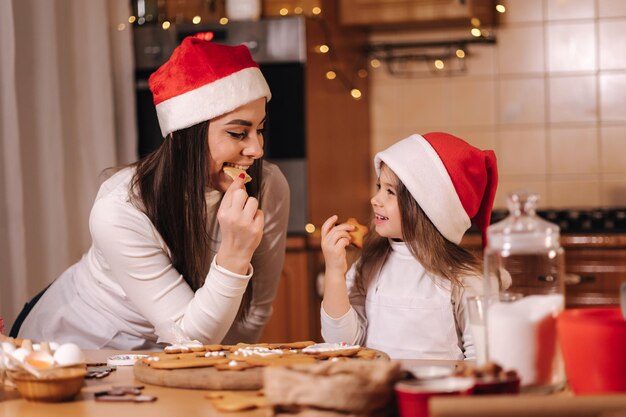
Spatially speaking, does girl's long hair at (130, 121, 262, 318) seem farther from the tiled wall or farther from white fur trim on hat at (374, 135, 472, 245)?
the tiled wall

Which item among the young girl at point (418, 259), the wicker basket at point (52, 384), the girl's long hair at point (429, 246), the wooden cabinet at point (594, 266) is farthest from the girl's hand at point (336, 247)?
the wooden cabinet at point (594, 266)

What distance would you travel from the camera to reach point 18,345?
4.50 feet

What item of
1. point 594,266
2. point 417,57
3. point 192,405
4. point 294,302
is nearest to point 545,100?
point 417,57

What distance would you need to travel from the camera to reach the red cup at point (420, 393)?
1015mm

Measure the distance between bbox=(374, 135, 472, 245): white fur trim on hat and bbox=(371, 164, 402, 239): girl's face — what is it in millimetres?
44

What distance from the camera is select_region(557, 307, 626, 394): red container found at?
1.07 meters

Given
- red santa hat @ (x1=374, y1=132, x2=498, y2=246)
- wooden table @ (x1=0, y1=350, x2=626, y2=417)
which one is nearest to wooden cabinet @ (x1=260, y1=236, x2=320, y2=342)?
red santa hat @ (x1=374, y1=132, x2=498, y2=246)

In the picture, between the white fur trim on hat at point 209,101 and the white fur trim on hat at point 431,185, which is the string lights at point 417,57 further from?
the white fur trim on hat at point 431,185

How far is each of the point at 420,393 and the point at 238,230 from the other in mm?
778

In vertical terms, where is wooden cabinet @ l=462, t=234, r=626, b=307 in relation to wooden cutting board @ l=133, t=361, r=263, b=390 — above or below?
below

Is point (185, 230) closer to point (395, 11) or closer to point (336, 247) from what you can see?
point (336, 247)

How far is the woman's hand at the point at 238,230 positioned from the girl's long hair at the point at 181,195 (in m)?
0.16

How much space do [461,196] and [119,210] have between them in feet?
2.27

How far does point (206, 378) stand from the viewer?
4.15 ft
